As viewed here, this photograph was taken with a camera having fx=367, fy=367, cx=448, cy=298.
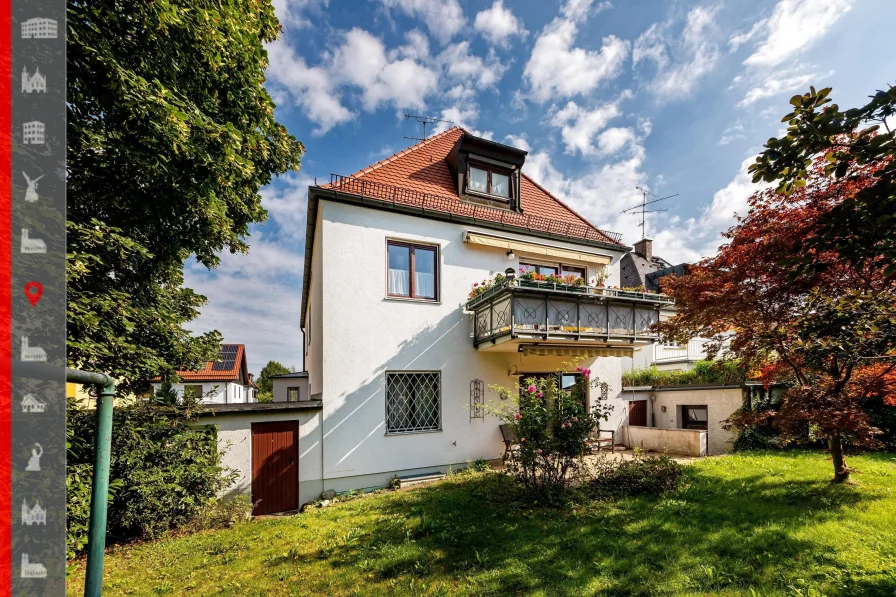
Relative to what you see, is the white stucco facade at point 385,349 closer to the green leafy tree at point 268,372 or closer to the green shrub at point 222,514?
the green shrub at point 222,514

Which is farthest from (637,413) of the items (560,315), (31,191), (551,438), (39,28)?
(39,28)

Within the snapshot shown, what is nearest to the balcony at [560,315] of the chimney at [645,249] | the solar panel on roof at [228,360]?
the chimney at [645,249]

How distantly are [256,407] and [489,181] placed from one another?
10752 millimetres

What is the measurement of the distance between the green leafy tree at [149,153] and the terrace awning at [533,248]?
22.0 feet

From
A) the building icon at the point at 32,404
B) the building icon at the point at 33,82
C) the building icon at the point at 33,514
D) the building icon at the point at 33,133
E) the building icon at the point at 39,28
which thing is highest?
the building icon at the point at 39,28

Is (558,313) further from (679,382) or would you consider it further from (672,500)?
(679,382)

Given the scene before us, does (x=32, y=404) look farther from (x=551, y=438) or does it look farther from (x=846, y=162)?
(x=551, y=438)

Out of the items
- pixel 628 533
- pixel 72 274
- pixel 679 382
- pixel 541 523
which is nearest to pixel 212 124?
pixel 72 274

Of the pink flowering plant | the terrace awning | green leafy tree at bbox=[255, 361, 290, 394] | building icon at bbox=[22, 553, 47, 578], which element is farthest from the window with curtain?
green leafy tree at bbox=[255, 361, 290, 394]

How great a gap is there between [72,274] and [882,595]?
10339mm

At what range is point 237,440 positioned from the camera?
891 cm

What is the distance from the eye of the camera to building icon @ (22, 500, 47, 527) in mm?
2262

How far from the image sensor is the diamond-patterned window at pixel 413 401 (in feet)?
36.1

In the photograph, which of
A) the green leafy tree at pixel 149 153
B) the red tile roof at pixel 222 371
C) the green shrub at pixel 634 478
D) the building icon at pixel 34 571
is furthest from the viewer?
the red tile roof at pixel 222 371
